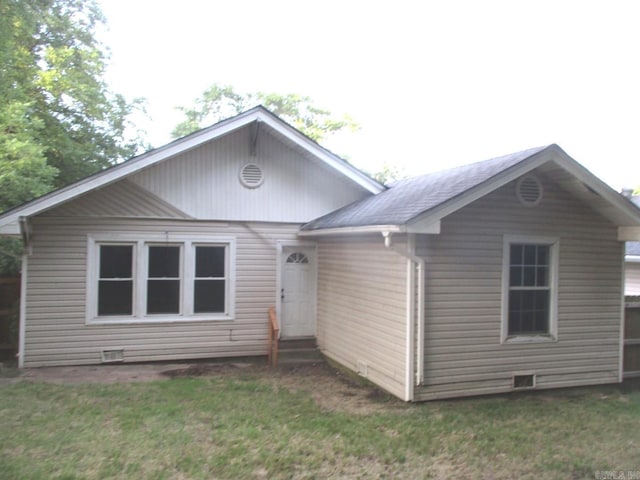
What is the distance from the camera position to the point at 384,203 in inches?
332

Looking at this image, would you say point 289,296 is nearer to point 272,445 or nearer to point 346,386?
point 346,386

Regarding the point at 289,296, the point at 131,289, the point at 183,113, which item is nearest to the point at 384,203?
the point at 289,296

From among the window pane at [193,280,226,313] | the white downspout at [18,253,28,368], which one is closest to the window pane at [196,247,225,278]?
the window pane at [193,280,226,313]

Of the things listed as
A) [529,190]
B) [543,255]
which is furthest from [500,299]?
[529,190]

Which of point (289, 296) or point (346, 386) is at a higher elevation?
point (289, 296)

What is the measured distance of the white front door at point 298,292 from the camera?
33.1 ft

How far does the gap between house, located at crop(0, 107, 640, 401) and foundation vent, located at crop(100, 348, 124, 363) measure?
3 cm

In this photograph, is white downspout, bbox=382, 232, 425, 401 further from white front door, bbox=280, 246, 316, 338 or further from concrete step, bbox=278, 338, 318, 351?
white front door, bbox=280, 246, 316, 338

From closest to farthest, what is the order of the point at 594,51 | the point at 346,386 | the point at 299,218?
the point at 346,386, the point at 299,218, the point at 594,51

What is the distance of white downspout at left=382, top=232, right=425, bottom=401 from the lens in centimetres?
669

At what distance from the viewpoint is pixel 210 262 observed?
964cm

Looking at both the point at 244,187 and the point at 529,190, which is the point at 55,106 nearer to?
the point at 244,187

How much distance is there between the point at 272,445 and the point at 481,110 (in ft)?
117

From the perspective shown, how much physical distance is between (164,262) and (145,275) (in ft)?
1.37
